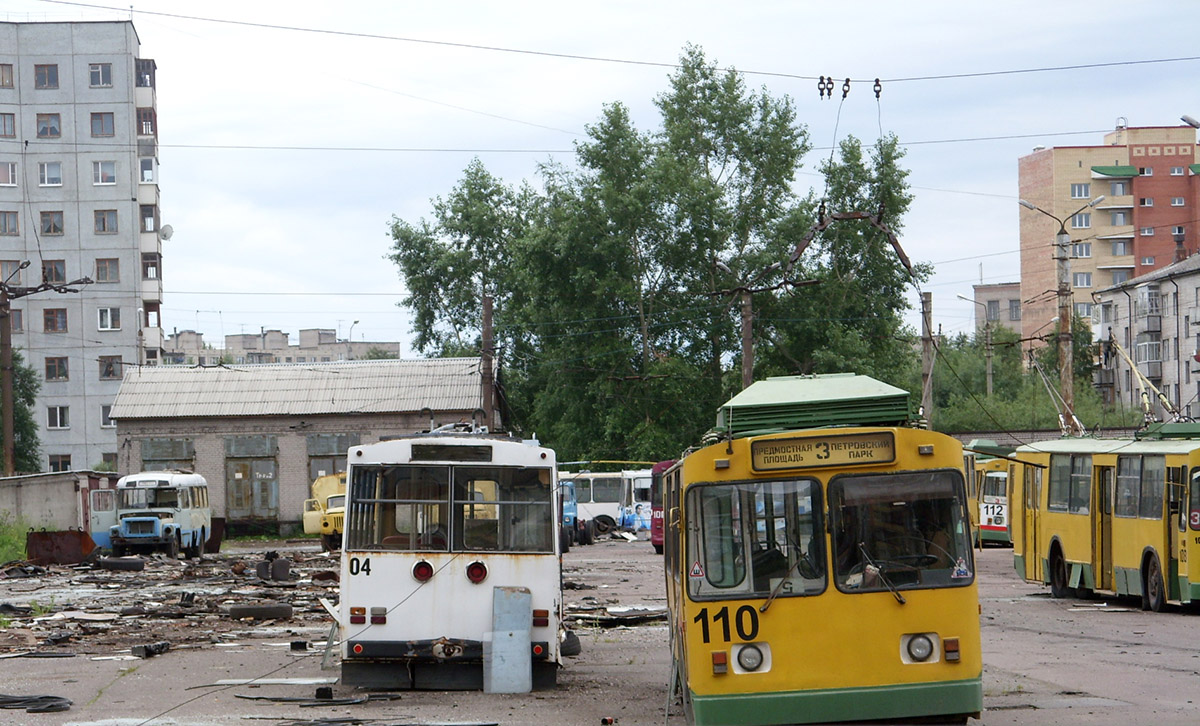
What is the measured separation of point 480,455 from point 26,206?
76.6 metres

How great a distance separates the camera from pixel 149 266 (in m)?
84.2

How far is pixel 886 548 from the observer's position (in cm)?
955

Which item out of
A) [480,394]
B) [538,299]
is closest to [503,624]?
[538,299]

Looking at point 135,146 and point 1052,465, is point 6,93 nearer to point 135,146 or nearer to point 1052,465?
point 135,146

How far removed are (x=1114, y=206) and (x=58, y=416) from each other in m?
72.1

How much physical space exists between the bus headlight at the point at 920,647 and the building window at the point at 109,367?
259 feet

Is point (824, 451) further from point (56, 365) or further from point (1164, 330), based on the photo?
point (56, 365)

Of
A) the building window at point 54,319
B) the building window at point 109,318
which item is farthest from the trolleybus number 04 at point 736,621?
the building window at point 54,319

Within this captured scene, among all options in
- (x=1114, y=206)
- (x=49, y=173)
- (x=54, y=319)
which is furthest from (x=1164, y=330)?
(x=49, y=173)

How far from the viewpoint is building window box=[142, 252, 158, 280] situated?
8381cm

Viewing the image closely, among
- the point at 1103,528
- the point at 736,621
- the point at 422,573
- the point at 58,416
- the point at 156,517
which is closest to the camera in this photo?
the point at 736,621

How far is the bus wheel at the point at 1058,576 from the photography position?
2386cm

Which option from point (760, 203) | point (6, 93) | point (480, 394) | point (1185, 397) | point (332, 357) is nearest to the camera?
point (760, 203)

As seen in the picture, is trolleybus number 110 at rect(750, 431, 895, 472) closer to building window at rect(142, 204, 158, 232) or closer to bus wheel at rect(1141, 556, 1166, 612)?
bus wheel at rect(1141, 556, 1166, 612)
